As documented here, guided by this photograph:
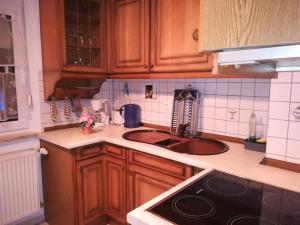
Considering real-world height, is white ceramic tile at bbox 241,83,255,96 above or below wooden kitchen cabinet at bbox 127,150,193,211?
above

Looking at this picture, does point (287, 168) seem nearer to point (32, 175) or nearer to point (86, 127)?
point (86, 127)

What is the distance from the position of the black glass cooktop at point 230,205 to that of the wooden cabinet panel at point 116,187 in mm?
901

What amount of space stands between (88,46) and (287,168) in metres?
1.81

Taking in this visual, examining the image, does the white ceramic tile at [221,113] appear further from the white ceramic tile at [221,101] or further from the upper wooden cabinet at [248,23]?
the upper wooden cabinet at [248,23]

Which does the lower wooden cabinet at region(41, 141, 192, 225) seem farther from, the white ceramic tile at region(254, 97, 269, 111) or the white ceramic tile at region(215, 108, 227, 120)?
the white ceramic tile at region(254, 97, 269, 111)

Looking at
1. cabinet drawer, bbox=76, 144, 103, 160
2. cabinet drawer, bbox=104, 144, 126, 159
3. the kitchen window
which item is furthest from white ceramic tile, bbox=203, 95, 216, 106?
the kitchen window

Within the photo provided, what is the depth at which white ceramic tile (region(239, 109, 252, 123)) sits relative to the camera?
65.1 inches

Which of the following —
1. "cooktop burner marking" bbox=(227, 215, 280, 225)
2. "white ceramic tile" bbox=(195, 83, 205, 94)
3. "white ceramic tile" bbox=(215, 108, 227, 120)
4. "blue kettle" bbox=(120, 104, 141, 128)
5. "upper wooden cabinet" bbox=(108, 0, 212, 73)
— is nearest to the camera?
"cooktop burner marking" bbox=(227, 215, 280, 225)

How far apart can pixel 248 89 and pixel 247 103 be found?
0.34 feet

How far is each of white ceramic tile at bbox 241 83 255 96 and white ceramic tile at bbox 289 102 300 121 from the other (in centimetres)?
44

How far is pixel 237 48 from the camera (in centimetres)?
54

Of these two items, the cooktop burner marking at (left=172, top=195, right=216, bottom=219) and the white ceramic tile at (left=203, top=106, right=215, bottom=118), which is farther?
the white ceramic tile at (left=203, top=106, right=215, bottom=118)

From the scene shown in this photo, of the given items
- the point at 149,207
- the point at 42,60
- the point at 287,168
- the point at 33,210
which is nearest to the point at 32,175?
the point at 33,210

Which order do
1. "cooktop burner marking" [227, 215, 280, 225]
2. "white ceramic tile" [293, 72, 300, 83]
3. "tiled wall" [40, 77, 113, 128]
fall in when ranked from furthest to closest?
"tiled wall" [40, 77, 113, 128]
"white ceramic tile" [293, 72, 300, 83]
"cooktop burner marking" [227, 215, 280, 225]
